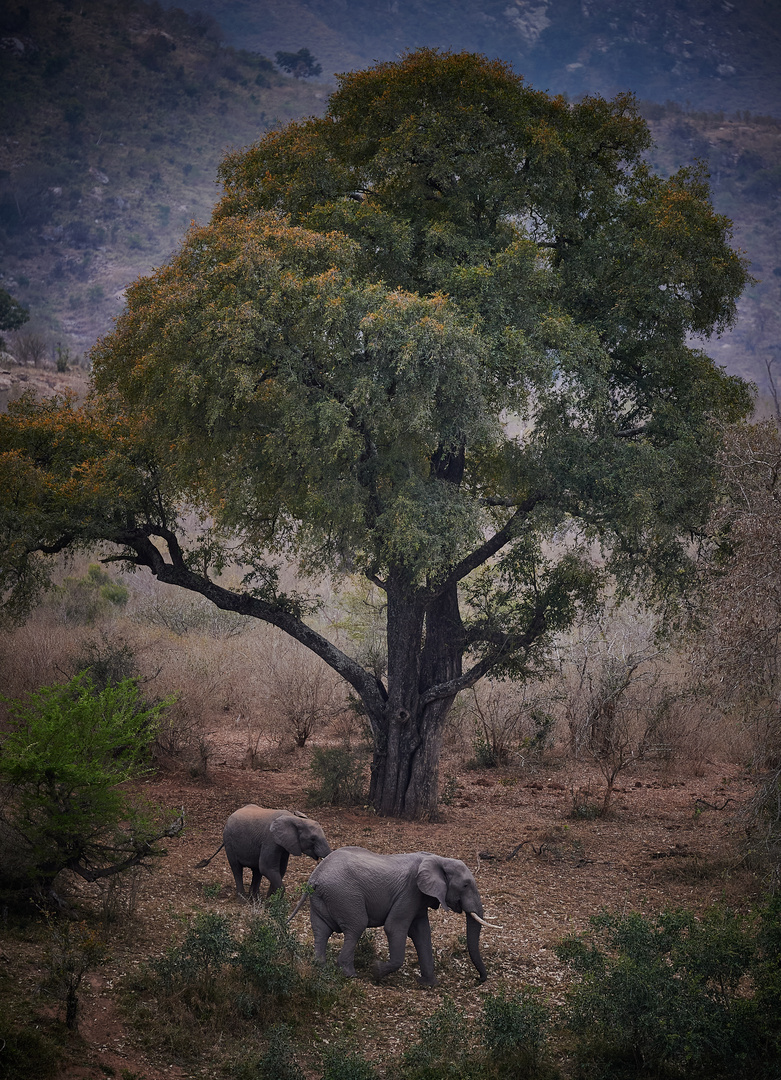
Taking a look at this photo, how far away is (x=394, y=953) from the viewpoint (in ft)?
24.1

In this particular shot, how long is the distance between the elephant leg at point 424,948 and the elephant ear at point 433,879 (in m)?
0.38

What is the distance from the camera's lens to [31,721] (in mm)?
7270

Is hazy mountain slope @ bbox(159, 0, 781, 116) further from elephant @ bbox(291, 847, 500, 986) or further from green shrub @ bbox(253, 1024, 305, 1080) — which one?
green shrub @ bbox(253, 1024, 305, 1080)

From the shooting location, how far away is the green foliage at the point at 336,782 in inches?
540

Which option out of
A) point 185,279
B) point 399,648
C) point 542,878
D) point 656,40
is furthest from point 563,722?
point 656,40

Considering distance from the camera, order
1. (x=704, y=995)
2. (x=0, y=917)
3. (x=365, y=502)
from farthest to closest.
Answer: (x=365, y=502) → (x=0, y=917) → (x=704, y=995)

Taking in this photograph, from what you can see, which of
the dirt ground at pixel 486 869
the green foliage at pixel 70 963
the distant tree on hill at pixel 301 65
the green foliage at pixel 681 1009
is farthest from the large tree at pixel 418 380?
the distant tree on hill at pixel 301 65

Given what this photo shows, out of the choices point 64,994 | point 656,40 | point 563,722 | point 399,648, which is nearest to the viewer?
point 64,994

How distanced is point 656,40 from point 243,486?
197696 millimetres

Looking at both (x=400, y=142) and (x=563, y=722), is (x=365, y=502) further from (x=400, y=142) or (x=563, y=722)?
(x=563, y=722)

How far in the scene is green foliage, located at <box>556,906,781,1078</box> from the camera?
229 inches

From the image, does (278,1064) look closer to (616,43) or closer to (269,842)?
(269,842)

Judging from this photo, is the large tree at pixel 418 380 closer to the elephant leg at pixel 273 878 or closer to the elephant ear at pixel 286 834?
the elephant ear at pixel 286 834

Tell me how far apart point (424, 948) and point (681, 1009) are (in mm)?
2384
